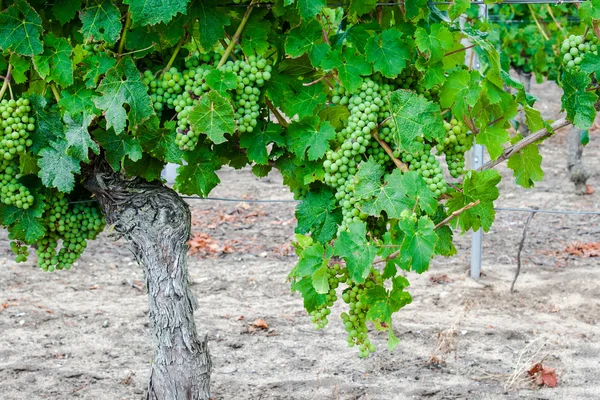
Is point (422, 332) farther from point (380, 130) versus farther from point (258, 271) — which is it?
point (380, 130)

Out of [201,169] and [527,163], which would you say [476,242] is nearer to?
[527,163]

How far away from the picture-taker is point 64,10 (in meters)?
2.65

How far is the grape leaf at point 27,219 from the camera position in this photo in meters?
3.10

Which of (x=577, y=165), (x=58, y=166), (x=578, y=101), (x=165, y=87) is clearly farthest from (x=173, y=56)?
(x=577, y=165)

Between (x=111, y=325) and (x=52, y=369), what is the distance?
75 centimetres

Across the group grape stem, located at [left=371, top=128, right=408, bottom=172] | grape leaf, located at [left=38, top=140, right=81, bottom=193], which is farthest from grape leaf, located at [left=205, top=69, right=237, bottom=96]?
grape leaf, located at [left=38, top=140, right=81, bottom=193]

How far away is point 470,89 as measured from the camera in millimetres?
2557

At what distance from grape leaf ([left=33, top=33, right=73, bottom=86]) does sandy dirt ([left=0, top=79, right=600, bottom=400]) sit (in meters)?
2.09

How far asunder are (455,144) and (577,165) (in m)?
6.45

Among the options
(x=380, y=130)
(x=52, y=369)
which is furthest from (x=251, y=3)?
(x=52, y=369)

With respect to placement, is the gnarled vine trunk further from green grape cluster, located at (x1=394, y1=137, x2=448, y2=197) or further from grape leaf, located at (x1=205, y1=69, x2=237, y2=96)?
green grape cluster, located at (x1=394, y1=137, x2=448, y2=197)

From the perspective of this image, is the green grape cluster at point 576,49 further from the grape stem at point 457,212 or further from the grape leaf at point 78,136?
the grape leaf at point 78,136

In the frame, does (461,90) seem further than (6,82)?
No

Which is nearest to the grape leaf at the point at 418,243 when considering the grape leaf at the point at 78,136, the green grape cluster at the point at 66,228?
the grape leaf at the point at 78,136
